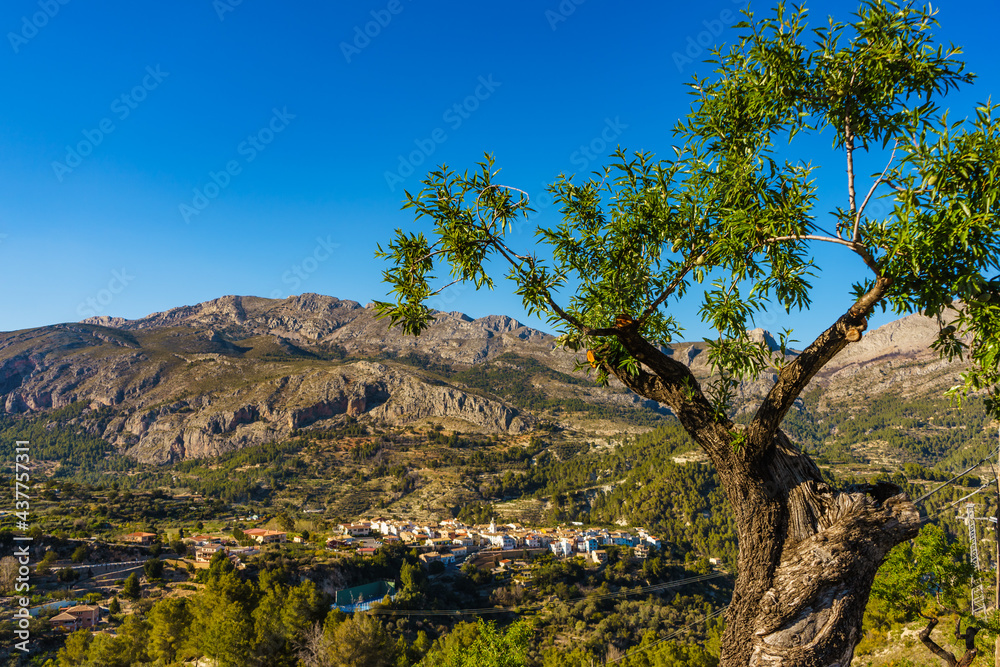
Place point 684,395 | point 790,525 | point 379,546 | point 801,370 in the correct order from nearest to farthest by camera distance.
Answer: point 801,370 → point 790,525 → point 684,395 → point 379,546

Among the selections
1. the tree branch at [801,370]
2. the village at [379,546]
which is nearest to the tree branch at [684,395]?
the tree branch at [801,370]

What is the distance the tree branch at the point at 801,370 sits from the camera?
3.90 m

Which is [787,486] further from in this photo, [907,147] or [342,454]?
[342,454]

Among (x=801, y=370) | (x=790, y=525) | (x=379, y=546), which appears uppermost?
(x=801, y=370)

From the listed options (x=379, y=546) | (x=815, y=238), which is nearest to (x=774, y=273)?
(x=815, y=238)

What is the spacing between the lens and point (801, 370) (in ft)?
13.2

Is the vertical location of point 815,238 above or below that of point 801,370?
above

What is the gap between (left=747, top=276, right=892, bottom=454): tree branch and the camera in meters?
3.90

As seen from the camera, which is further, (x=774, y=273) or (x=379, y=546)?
(x=379, y=546)

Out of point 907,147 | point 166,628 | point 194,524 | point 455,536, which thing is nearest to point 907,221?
point 907,147

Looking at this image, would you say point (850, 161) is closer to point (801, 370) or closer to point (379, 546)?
point (801, 370)

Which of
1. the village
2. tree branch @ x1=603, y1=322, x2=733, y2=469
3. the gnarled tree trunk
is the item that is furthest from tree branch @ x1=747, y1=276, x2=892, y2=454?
the village

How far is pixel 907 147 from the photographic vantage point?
3625mm

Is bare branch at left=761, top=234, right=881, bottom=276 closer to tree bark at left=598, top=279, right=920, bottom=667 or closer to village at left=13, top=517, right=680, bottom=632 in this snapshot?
tree bark at left=598, top=279, right=920, bottom=667
